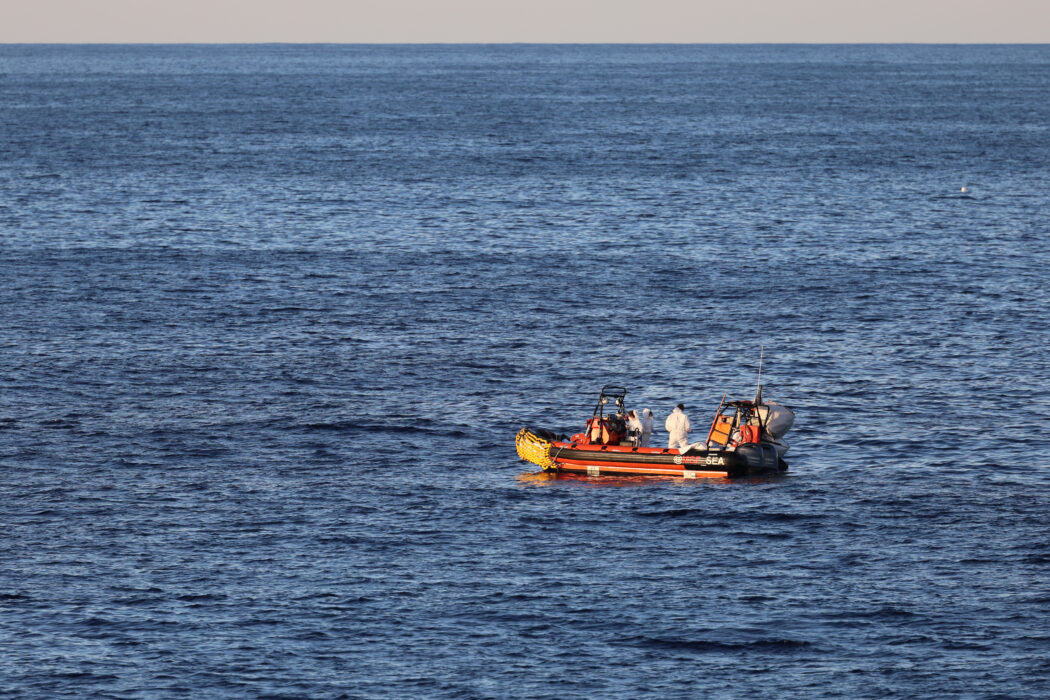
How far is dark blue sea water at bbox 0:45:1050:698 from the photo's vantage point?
1515 inches

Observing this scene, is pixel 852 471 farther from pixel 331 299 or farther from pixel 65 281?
pixel 65 281

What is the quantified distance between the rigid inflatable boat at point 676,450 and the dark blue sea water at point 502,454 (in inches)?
35.2

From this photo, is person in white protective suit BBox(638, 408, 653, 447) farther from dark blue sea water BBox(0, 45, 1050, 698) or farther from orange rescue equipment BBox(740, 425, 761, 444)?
orange rescue equipment BBox(740, 425, 761, 444)

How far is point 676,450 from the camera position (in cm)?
5169

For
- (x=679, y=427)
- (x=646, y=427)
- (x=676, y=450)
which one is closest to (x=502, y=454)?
(x=646, y=427)

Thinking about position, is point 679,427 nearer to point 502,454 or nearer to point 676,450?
point 676,450

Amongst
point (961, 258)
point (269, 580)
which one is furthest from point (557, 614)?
point (961, 258)

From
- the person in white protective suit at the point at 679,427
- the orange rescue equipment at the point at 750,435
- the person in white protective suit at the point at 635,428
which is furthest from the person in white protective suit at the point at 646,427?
the orange rescue equipment at the point at 750,435

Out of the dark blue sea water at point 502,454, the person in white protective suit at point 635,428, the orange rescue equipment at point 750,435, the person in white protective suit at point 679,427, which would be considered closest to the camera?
the dark blue sea water at point 502,454

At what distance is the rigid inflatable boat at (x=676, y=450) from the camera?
169 ft

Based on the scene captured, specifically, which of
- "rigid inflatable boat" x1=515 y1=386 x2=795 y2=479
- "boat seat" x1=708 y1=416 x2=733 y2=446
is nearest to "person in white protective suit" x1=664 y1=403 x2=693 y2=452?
"rigid inflatable boat" x1=515 y1=386 x2=795 y2=479

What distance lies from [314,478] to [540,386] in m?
14.7

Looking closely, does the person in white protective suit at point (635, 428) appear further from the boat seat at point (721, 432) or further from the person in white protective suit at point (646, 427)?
the boat seat at point (721, 432)

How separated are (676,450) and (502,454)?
6.71m
